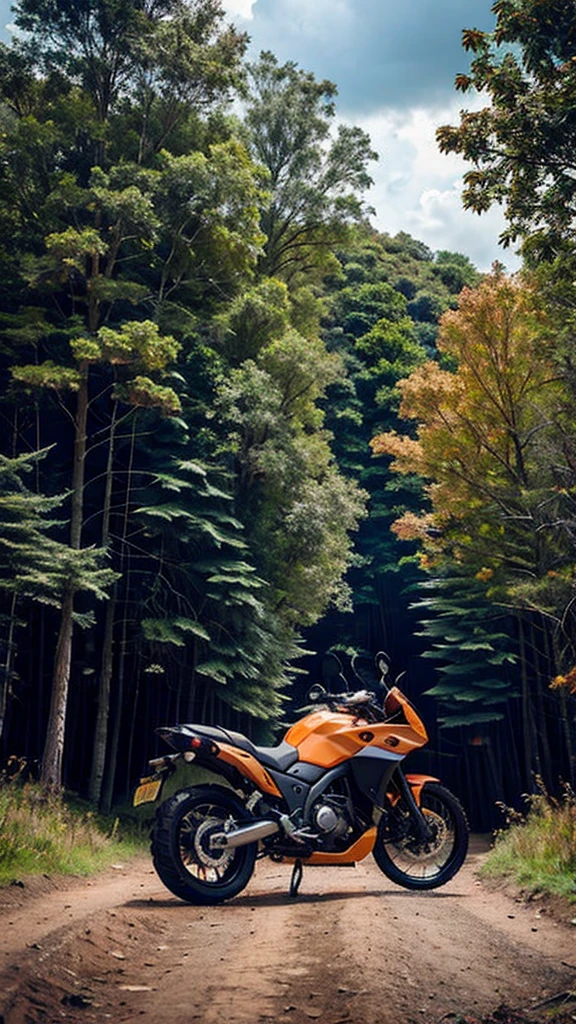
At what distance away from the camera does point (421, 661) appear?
3075 centimetres

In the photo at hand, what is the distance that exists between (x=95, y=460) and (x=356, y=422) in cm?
1711

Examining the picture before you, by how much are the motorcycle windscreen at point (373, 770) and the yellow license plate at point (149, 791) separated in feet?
4.94

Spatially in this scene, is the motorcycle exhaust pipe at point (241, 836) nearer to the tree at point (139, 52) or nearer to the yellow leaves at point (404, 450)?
the yellow leaves at point (404, 450)

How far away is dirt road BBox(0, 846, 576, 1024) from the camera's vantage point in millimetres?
3207

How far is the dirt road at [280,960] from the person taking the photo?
321 centimetres

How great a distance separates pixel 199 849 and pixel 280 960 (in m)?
1.91

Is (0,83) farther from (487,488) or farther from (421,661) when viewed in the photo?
(421,661)

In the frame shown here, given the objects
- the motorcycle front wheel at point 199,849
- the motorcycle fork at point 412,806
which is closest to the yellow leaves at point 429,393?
the motorcycle fork at point 412,806

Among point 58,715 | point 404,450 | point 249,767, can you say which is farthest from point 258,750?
point 404,450

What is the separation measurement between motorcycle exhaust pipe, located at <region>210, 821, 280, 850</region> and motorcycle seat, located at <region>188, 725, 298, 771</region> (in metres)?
0.48

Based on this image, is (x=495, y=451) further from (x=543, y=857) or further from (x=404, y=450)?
(x=543, y=857)

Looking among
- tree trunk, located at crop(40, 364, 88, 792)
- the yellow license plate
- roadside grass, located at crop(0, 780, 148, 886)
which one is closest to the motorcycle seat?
the yellow license plate

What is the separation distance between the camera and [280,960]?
393 centimetres

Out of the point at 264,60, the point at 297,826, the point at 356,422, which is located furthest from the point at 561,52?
the point at 356,422
